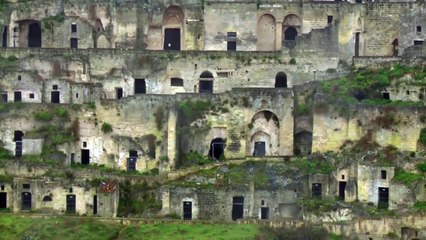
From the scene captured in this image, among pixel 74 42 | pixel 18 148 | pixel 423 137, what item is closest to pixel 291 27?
pixel 74 42

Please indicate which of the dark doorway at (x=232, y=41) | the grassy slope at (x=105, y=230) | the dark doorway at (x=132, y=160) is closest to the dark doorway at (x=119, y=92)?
the dark doorway at (x=132, y=160)

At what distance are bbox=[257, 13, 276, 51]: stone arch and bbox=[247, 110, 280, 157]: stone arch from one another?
8457 mm

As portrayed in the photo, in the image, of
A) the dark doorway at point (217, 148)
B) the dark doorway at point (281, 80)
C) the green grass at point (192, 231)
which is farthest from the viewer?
the dark doorway at point (281, 80)

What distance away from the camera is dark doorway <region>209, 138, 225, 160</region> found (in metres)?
73.0

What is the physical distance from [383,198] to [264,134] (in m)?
9.15

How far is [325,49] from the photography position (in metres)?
76.6

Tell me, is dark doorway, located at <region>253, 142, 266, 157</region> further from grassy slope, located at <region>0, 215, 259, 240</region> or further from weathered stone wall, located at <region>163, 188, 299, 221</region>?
grassy slope, located at <region>0, 215, 259, 240</region>

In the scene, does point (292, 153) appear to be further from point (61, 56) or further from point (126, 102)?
point (61, 56)

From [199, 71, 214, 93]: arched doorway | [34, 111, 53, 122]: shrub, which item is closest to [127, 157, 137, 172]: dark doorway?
[34, 111, 53, 122]: shrub

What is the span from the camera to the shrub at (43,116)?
72.7 m

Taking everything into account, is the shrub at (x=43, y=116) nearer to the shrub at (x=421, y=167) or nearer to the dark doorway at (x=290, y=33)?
the dark doorway at (x=290, y=33)

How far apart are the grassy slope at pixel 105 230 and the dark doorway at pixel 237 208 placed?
2.64 meters

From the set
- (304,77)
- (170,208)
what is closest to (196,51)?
(304,77)

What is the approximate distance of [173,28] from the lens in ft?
267
